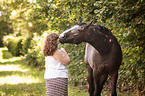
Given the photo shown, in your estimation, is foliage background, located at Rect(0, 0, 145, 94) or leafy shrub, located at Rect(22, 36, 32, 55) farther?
leafy shrub, located at Rect(22, 36, 32, 55)

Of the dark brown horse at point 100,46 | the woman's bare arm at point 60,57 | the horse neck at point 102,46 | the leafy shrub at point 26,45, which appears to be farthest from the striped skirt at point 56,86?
the leafy shrub at point 26,45

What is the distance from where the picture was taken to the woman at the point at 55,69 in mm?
3562

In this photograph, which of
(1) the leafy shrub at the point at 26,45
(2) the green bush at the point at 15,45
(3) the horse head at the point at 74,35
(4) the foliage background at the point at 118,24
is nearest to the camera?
(3) the horse head at the point at 74,35

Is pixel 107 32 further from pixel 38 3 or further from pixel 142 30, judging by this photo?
pixel 38 3

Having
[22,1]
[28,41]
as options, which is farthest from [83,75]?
[28,41]

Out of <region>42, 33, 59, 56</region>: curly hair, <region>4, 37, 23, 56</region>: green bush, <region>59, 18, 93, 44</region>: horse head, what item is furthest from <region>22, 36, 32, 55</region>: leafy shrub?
<region>59, 18, 93, 44</region>: horse head

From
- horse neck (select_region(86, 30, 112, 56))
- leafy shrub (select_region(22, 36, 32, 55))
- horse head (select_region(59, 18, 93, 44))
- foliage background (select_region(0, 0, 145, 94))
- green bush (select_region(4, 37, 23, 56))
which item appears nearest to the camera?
horse head (select_region(59, 18, 93, 44))

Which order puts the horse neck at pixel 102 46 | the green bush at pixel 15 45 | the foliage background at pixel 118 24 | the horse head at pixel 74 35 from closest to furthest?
the horse head at pixel 74 35 < the horse neck at pixel 102 46 < the foliage background at pixel 118 24 < the green bush at pixel 15 45

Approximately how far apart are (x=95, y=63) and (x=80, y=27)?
0.84m

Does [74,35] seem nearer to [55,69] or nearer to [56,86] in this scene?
[55,69]

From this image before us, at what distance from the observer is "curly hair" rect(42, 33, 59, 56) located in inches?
140

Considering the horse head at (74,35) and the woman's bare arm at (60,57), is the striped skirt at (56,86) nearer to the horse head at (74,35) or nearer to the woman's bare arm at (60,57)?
the woman's bare arm at (60,57)

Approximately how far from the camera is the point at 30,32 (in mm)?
17516

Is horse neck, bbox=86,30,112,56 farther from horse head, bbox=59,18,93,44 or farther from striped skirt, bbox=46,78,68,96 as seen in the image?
striped skirt, bbox=46,78,68,96
